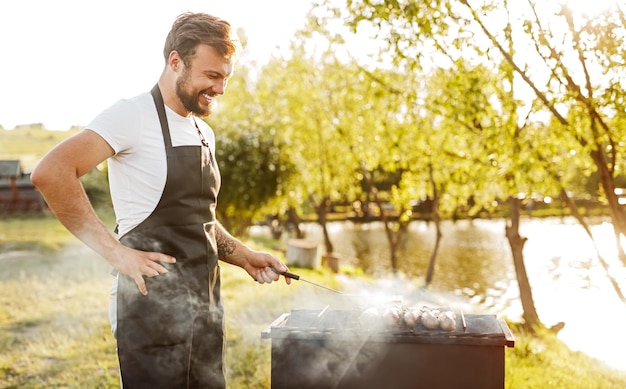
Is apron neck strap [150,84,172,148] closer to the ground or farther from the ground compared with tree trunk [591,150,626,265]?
farther from the ground

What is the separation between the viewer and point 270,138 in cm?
1753

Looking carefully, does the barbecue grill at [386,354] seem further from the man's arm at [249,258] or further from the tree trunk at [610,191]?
the tree trunk at [610,191]

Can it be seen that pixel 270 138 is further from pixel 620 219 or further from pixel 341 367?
pixel 341 367

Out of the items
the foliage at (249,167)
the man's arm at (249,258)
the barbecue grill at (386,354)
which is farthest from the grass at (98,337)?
the foliage at (249,167)

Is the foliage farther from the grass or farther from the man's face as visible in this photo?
the man's face

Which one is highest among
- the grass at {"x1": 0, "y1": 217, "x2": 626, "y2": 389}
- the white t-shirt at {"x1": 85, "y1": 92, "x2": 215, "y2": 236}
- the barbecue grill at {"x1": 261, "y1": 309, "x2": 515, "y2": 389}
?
the white t-shirt at {"x1": 85, "y1": 92, "x2": 215, "y2": 236}

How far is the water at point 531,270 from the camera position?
40.9 feet

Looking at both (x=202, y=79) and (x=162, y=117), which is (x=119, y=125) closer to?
(x=162, y=117)

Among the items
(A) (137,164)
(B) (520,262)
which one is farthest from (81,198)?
(B) (520,262)

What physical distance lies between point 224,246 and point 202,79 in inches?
36.0

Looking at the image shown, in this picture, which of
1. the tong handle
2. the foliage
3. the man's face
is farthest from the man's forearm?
the foliage

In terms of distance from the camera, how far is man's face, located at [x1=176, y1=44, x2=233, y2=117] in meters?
2.69

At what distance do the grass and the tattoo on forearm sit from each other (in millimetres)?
2574

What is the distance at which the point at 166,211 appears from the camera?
269 cm
